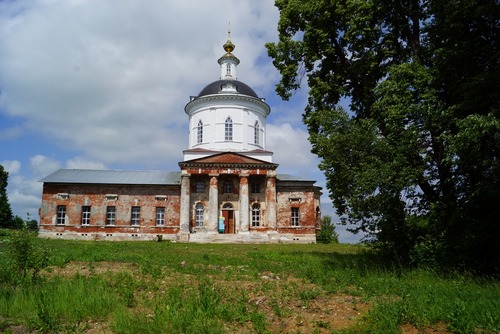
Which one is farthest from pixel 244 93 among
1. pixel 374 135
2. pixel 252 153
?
pixel 374 135

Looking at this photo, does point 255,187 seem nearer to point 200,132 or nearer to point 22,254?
point 200,132

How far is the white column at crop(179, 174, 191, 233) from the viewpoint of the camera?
97.5ft

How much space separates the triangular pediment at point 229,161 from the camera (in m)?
30.3

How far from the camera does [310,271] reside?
10.3 m

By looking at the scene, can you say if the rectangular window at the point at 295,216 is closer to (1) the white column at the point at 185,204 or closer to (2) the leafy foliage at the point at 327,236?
(2) the leafy foliage at the point at 327,236

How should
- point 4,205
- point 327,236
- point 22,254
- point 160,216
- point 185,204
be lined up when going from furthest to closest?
1. point 4,205
2. point 327,236
3. point 160,216
4. point 185,204
5. point 22,254

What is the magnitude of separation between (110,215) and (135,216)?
6.58ft

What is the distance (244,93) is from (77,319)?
99.7 ft

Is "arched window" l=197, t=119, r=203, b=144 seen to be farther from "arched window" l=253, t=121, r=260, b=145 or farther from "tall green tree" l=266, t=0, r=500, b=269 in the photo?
"tall green tree" l=266, t=0, r=500, b=269

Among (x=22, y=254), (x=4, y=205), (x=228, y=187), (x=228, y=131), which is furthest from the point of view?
(x=4, y=205)

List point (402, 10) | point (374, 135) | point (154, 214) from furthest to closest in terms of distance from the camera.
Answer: point (154, 214), point (402, 10), point (374, 135)

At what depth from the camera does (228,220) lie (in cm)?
3159

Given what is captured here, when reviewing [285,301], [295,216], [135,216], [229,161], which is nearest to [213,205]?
[229,161]

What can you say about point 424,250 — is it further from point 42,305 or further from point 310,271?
point 42,305
